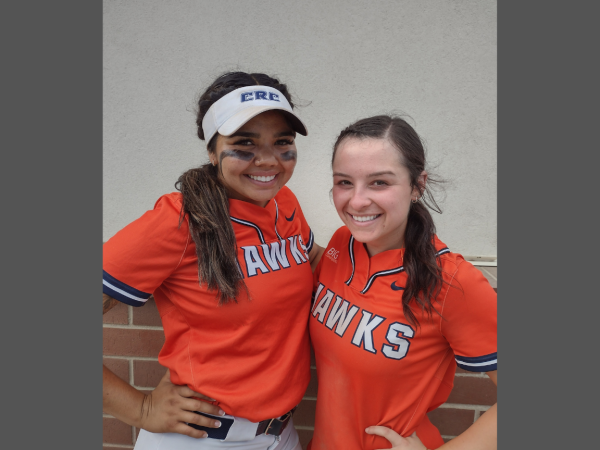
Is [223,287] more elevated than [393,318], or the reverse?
[223,287]

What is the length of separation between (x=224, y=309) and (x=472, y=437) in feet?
3.29

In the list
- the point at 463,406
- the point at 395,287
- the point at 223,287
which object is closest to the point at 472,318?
the point at 395,287

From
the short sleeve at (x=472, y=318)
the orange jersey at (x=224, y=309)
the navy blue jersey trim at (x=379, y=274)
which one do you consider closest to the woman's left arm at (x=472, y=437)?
the short sleeve at (x=472, y=318)

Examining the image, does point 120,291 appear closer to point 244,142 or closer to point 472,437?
point 244,142

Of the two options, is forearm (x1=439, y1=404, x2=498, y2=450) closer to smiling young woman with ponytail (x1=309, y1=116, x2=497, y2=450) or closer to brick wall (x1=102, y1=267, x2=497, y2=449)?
smiling young woman with ponytail (x1=309, y1=116, x2=497, y2=450)

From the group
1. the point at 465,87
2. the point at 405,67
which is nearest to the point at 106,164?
the point at 405,67

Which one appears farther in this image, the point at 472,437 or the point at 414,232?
the point at 414,232

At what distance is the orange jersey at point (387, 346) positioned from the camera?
1.29m

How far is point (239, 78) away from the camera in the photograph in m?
1.48

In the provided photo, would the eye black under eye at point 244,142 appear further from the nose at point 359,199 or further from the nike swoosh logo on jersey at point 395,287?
the nike swoosh logo on jersey at point 395,287

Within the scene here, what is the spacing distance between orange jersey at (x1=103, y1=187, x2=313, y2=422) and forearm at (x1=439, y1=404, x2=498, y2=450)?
0.62 metres

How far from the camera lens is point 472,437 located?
1369 millimetres

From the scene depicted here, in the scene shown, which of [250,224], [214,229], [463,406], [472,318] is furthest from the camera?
[463,406]

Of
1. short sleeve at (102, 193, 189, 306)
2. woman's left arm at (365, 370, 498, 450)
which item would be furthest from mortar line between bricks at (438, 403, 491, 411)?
short sleeve at (102, 193, 189, 306)
